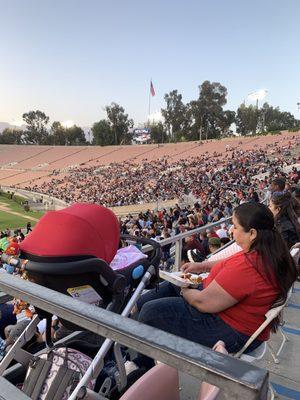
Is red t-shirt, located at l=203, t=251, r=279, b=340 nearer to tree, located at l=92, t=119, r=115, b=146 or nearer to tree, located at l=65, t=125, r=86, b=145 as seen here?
tree, located at l=92, t=119, r=115, b=146

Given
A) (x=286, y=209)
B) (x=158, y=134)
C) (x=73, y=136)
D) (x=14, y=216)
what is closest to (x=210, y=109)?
(x=158, y=134)

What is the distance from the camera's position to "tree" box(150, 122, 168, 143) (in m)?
73.4

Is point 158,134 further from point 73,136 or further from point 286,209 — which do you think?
point 286,209

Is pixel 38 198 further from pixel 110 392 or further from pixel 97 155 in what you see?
pixel 110 392

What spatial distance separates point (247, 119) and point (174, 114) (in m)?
14.8

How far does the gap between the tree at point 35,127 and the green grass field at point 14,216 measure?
2076 inches

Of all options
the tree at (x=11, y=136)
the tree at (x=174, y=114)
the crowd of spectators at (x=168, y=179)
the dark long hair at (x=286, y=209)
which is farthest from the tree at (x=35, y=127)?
the dark long hair at (x=286, y=209)

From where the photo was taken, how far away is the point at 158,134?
73750mm

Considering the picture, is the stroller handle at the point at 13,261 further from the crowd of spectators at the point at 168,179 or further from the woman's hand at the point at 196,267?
the crowd of spectators at the point at 168,179

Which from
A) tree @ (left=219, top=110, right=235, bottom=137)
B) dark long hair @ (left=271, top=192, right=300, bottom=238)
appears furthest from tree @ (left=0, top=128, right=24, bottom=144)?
dark long hair @ (left=271, top=192, right=300, bottom=238)

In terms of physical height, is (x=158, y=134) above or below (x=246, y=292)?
above

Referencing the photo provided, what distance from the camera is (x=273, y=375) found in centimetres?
279

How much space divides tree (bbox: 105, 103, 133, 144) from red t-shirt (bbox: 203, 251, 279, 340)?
72405mm

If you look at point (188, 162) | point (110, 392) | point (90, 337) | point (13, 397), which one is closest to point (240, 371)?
point (13, 397)
